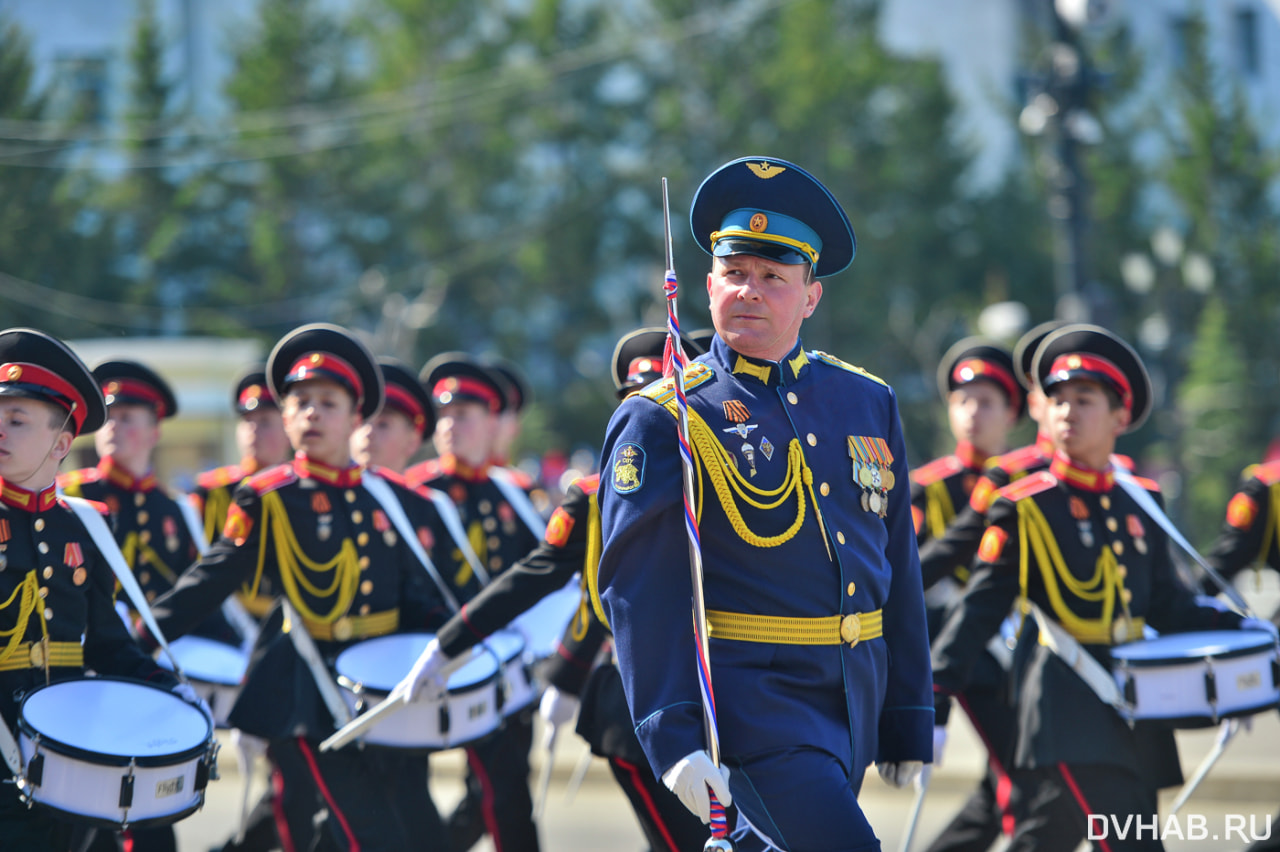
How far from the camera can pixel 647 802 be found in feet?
16.9

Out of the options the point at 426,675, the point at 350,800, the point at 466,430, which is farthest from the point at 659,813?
the point at 466,430

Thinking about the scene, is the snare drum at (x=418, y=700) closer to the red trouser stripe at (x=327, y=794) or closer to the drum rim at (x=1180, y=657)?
the red trouser stripe at (x=327, y=794)

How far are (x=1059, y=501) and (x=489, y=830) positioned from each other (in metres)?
2.67

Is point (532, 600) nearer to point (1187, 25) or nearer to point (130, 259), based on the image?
point (1187, 25)

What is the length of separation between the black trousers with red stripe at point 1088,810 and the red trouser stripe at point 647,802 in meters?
1.29

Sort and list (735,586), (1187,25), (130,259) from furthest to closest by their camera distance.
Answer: (130,259) → (1187,25) → (735,586)

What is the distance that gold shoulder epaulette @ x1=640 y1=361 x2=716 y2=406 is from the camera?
3947 millimetres

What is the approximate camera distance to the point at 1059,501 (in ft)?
18.9

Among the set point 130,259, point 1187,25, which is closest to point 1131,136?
point 1187,25

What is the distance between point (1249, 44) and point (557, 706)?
41.4 metres

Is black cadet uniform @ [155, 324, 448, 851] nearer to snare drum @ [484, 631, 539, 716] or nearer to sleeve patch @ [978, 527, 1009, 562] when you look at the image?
snare drum @ [484, 631, 539, 716]

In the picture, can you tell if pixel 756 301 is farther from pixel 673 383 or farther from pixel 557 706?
pixel 557 706

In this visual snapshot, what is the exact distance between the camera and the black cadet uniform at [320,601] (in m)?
5.62

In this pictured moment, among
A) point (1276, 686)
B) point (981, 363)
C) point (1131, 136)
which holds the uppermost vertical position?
point (1131, 136)
